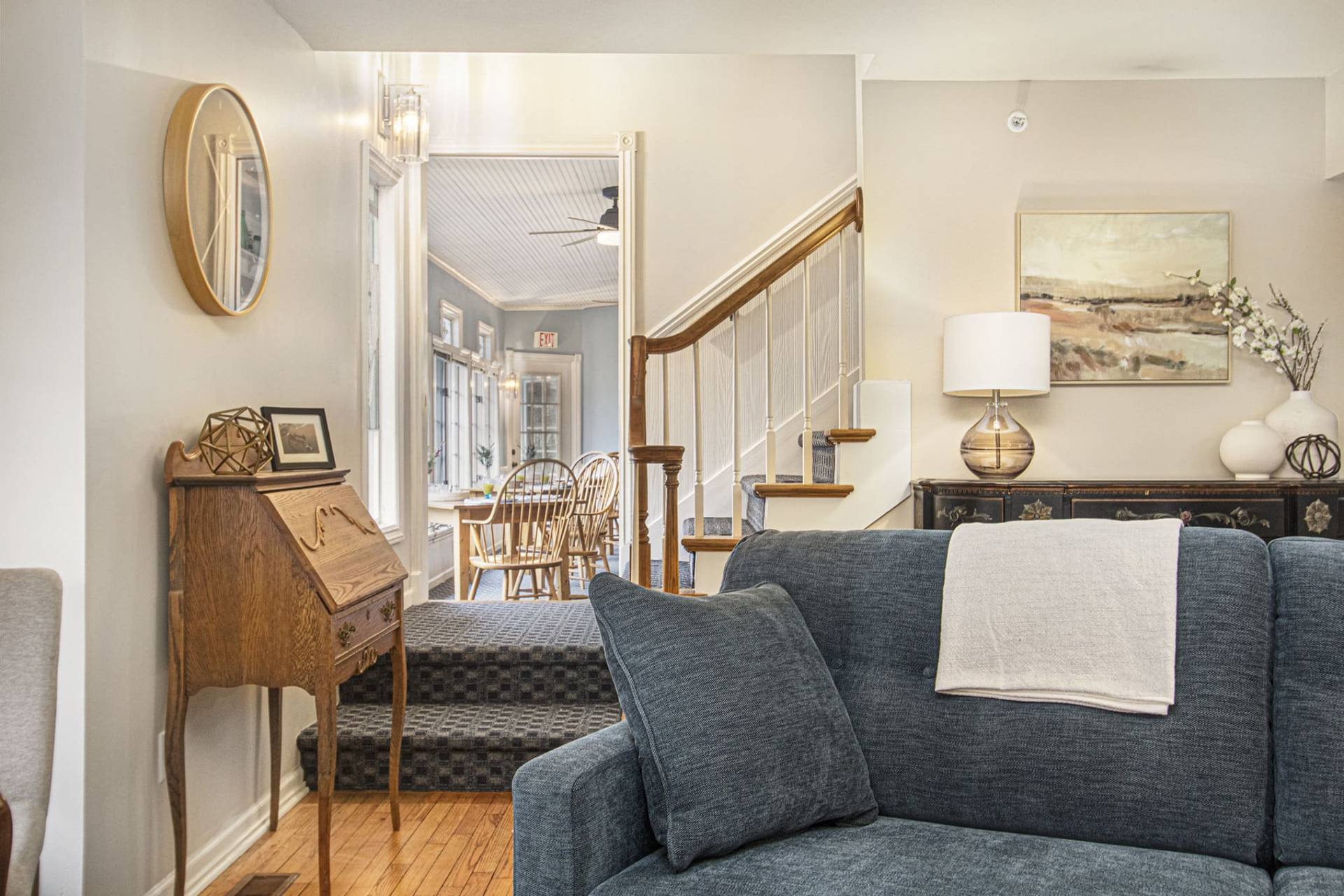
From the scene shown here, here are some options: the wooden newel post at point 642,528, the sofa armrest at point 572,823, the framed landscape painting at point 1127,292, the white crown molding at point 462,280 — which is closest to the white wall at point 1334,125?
the framed landscape painting at point 1127,292

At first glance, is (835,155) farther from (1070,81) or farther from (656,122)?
(1070,81)

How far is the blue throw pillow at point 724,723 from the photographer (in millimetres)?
1470

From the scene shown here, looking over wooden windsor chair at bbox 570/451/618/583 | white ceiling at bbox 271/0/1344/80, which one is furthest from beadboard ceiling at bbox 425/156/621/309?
wooden windsor chair at bbox 570/451/618/583

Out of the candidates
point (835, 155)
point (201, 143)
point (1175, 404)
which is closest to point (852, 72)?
point (835, 155)

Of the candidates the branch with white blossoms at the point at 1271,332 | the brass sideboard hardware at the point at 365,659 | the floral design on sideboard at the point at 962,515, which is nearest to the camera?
the brass sideboard hardware at the point at 365,659

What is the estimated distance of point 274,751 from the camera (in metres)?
2.77

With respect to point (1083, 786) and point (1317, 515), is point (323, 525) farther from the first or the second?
point (1317, 515)

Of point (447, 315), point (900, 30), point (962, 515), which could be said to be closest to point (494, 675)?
point (962, 515)

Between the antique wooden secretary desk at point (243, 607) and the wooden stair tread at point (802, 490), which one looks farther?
the wooden stair tread at point (802, 490)

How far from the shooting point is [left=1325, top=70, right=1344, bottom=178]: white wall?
3.62m

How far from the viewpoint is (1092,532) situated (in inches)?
68.2

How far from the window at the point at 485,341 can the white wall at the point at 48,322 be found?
25.5 feet

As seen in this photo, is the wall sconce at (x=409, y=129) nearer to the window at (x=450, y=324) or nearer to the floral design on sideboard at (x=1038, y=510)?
the floral design on sideboard at (x=1038, y=510)

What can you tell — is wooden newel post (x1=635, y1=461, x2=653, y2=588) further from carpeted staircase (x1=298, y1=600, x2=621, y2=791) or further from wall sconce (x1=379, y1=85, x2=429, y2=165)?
wall sconce (x1=379, y1=85, x2=429, y2=165)
